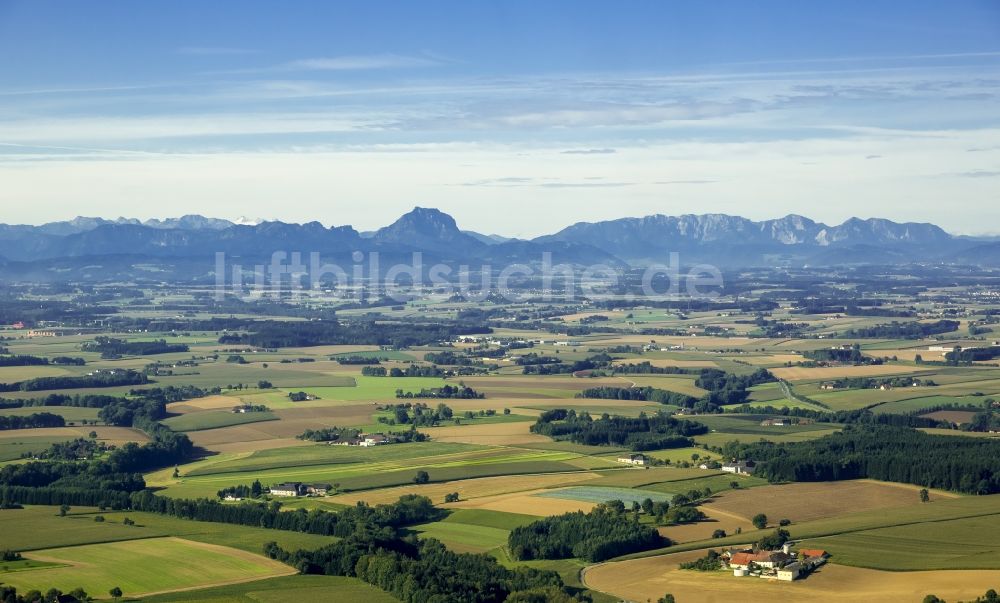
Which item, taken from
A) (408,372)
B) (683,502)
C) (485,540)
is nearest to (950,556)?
(683,502)

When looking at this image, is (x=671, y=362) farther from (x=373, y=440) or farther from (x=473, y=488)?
(x=473, y=488)

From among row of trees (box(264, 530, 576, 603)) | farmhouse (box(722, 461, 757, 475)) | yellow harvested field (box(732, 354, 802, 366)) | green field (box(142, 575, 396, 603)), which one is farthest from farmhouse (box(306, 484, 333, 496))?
yellow harvested field (box(732, 354, 802, 366))

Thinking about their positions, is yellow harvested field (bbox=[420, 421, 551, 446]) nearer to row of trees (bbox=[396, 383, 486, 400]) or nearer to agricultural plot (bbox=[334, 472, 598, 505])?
agricultural plot (bbox=[334, 472, 598, 505])

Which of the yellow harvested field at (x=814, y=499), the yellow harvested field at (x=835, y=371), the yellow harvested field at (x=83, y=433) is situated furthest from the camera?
the yellow harvested field at (x=835, y=371)

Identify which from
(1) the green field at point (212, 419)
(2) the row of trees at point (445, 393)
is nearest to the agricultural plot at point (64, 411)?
(1) the green field at point (212, 419)

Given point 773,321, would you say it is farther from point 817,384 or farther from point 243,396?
point 243,396

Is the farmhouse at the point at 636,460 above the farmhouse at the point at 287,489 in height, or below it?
above

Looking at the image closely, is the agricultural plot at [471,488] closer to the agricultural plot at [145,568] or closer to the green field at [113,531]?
the green field at [113,531]
